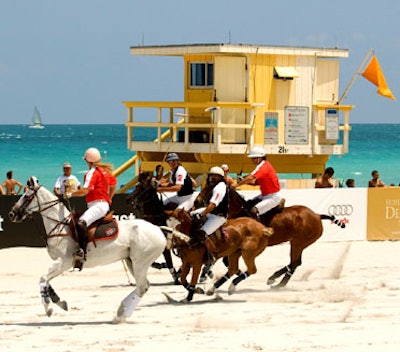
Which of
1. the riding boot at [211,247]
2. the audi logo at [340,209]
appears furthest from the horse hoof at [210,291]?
the audi logo at [340,209]

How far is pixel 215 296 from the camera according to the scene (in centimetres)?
1802

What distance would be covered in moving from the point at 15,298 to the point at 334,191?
10.3 meters

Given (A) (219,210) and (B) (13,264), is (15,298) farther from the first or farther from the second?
(B) (13,264)

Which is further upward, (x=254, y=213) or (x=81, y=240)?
(x=81, y=240)

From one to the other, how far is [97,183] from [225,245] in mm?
2864

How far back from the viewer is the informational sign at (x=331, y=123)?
3130cm

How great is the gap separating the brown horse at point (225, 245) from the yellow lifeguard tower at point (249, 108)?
36.2 feet

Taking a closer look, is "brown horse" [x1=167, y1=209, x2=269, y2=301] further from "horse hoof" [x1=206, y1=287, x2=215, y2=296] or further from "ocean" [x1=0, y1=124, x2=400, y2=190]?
"ocean" [x1=0, y1=124, x2=400, y2=190]

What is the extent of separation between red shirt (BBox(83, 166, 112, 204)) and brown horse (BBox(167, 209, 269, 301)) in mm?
2031

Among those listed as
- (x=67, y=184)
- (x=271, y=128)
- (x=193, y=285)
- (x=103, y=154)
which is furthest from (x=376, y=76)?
(x=103, y=154)

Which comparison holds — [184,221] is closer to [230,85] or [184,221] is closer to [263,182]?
[263,182]

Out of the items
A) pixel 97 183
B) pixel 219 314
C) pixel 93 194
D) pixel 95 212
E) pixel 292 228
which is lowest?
pixel 219 314

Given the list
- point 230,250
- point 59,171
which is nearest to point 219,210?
point 230,250

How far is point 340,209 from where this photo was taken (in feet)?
88.6
